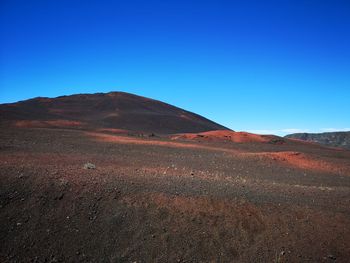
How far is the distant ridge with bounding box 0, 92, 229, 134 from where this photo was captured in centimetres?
5338

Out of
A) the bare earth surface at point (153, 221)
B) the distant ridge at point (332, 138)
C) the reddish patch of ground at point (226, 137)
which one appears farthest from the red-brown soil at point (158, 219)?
the distant ridge at point (332, 138)

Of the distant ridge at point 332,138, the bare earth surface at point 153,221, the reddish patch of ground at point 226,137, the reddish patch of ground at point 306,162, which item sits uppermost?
the distant ridge at point 332,138

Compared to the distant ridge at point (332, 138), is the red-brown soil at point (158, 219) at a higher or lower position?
lower

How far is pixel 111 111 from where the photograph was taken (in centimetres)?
6569

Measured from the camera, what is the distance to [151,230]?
7.35 metres

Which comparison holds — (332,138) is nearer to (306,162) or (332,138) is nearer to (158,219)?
(306,162)

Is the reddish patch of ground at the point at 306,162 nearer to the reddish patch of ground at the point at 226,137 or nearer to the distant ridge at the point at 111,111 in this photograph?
the reddish patch of ground at the point at 226,137

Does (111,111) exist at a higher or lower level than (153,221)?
higher

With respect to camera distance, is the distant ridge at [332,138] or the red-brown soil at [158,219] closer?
the red-brown soil at [158,219]

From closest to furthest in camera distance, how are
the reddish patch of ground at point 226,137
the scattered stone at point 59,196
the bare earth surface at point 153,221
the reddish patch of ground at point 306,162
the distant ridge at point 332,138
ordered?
the bare earth surface at point 153,221, the scattered stone at point 59,196, the reddish patch of ground at point 306,162, the reddish patch of ground at point 226,137, the distant ridge at point 332,138

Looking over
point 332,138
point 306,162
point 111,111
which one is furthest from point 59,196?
point 332,138

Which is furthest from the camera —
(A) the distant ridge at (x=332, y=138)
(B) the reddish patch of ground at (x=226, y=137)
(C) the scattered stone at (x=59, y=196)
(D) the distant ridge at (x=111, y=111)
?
(A) the distant ridge at (x=332, y=138)

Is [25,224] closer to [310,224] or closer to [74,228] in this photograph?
[74,228]

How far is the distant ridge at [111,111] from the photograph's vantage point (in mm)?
53381
